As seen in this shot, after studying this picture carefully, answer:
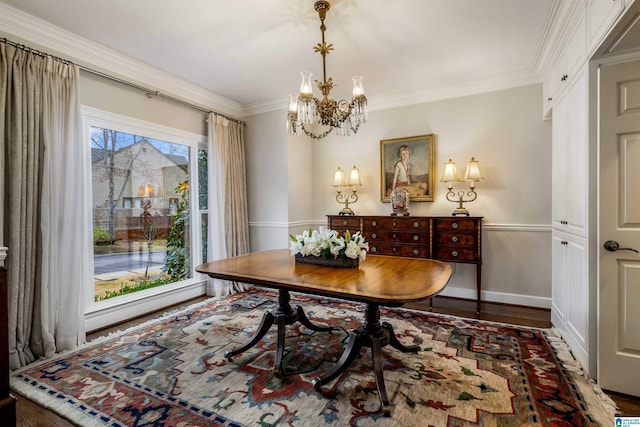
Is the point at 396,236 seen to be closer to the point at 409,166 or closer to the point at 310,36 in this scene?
the point at 409,166

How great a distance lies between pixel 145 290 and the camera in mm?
3449

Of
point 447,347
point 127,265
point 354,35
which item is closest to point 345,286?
point 447,347

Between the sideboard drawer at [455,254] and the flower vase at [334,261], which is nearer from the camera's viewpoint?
the flower vase at [334,261]

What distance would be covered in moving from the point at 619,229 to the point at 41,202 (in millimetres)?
3983

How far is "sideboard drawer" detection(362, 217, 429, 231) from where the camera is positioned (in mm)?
3518

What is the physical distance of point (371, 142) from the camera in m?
4.29

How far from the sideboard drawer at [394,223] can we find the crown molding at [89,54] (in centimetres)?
257

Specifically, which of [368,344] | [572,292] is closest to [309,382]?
[368,344]

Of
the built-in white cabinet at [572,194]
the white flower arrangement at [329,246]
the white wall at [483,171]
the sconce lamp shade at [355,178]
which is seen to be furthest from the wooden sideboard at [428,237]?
the white flower arrangement at [329,246]

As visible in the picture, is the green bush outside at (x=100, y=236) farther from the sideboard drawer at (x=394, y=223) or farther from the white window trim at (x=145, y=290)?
the sideboard drawer at (x=394, y=223)

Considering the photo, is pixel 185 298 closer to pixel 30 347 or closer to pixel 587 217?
pixel 30 347

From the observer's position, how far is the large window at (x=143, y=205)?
9.98ft

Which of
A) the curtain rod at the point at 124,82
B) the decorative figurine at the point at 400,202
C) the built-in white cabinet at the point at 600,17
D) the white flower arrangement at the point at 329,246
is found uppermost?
the curtain rod at the point at 124,82

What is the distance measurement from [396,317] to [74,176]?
3.18m
